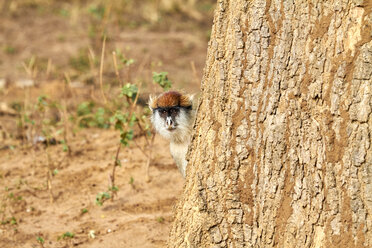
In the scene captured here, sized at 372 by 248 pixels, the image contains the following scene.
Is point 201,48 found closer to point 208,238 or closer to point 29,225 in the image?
point 29,225

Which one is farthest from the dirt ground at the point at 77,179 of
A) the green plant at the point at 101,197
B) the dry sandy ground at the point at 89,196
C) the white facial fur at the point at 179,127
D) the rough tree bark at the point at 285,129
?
the rough tree bark at the point at 285,129

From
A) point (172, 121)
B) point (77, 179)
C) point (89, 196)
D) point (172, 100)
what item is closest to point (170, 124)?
point (172, 121)

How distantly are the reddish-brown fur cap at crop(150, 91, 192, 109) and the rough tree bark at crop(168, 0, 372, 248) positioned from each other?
1.50m

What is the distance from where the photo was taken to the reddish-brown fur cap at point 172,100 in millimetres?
4168

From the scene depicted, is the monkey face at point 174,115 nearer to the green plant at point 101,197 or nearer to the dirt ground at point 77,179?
the dirt ground at point 77,179

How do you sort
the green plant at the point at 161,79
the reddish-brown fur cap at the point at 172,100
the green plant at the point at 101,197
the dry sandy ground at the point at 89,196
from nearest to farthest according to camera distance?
1. the dry sandy ground at the point at 89,196
2. the green plant at the point at 101,197
3. the green plant at the point at 161,79
4. the reddish-brown fur cap at the point at 172,100

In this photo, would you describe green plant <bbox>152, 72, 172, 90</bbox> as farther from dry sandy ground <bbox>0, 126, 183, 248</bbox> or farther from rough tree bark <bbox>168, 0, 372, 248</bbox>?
rough tree bark <bbox>168, 0, 372, 248</bbox>

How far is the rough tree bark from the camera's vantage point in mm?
2236

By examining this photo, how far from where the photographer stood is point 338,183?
2299 mm

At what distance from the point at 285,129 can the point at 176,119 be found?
5.91 ft

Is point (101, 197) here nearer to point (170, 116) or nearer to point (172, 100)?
point (170, 116)

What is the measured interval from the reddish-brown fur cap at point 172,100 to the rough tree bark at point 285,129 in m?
1.50

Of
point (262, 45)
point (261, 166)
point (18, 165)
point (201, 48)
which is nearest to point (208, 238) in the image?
point (261, 166)

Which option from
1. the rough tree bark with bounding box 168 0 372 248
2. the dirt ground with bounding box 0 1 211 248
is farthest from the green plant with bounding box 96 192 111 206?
the rough tree bark with bounding box 168 0 372 248
